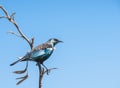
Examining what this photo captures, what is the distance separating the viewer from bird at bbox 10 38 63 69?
15.0 feet

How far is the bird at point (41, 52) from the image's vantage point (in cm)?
458

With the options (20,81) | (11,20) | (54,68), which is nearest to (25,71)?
(20,81)

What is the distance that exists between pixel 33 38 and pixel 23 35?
6.2 inches

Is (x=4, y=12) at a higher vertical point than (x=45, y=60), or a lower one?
higher

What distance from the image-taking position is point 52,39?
16.3 ft

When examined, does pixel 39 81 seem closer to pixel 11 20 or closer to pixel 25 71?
pixel 25 71

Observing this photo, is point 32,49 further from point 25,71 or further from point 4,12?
point 4,12

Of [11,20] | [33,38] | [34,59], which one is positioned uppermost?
[11,20]

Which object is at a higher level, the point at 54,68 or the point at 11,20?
the point at 11,20

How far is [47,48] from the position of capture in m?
4.80

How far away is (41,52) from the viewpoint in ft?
15.6

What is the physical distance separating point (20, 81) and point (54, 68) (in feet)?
1.77

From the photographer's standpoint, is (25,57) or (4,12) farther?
(4,12)

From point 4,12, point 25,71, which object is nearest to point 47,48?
point 25,71
